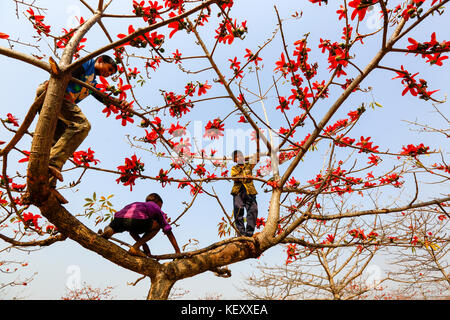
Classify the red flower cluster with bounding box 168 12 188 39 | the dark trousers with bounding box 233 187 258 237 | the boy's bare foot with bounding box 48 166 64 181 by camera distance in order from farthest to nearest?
the dark trousers with bounding box 233 187 258 237 < the red flower cluster with bounding box 168 12 188 39 < the boy's bare foot with bounding box 48 166 64 181

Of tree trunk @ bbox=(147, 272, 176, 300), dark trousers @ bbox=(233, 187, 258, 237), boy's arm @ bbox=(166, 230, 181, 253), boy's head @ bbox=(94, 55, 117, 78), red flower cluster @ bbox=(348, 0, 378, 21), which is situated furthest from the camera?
dark trousers @ bbox=(233, 187, 258, 237)

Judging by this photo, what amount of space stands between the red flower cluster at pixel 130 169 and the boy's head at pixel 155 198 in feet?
2.26

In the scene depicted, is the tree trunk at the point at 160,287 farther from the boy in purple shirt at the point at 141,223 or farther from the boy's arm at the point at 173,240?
the boy's arm at the point at 173,240

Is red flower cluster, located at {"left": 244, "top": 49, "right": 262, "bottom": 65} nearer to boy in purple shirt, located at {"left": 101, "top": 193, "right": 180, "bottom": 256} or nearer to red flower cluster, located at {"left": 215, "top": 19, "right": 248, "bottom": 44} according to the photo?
red flower cluster, located at {"left": 215, "top": 19, "right": 248, "bottom": 44}

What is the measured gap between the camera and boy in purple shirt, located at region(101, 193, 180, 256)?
228 cm

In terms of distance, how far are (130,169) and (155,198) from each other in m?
0.78

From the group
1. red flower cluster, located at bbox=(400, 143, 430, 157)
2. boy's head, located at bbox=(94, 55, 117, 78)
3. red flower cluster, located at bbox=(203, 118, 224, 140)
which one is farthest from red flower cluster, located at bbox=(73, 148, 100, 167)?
red flower cluster, located at bbox=(400, 143, 430, 157)

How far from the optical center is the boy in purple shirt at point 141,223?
2281 millimetres

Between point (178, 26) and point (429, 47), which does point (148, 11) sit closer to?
point (178, 26)

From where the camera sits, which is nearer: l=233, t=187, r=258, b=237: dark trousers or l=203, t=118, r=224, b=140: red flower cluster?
l=203, t=118, r=224, b=140: red flower cluster

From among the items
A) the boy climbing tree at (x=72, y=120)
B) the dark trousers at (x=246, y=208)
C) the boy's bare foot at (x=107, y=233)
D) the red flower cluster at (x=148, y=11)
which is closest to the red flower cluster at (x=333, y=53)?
the red flower cluster at (x=148, y=11)

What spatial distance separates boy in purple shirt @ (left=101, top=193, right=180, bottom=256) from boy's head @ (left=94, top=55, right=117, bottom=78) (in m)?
1.28
